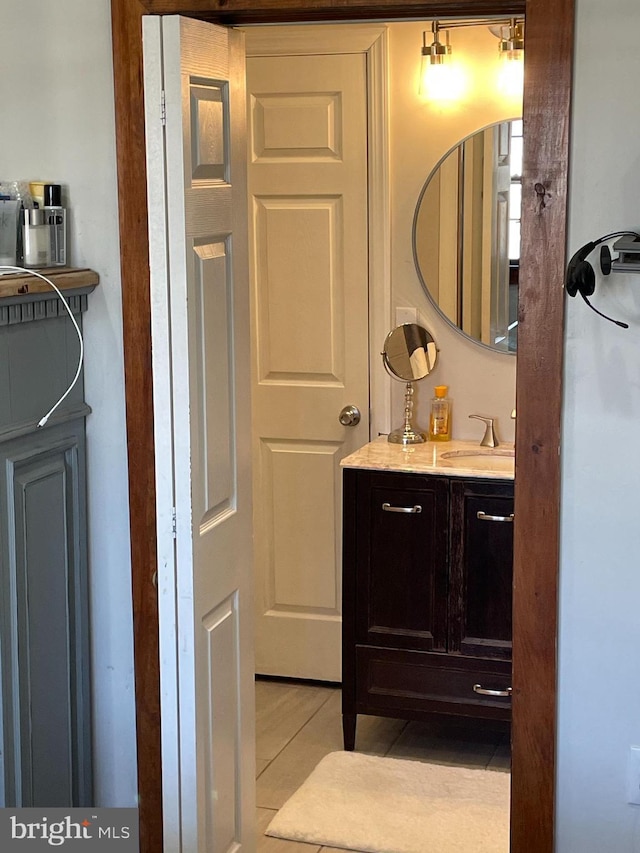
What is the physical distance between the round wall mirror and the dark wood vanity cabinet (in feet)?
2.12

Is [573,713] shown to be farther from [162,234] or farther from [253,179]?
[253,179]

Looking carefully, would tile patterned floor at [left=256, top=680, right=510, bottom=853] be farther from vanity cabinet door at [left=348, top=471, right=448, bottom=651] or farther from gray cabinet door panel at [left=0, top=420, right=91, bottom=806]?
gray cabinet door panel at [left=0, top=420, right=91, bottom=806]

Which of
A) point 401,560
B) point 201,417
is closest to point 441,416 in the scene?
point 401,560

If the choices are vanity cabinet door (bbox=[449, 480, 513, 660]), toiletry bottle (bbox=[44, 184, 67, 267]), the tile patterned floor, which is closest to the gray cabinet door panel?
toiletry bottle (bbox=[44, 184, 67, 267])

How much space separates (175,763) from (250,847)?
522mm

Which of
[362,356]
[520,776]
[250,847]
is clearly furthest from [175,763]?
[362,356]

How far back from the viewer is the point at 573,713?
7.58ft

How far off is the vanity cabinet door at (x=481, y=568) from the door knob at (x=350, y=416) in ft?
2.13

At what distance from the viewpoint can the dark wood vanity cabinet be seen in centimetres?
349

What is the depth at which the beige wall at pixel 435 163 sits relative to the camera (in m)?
3.73

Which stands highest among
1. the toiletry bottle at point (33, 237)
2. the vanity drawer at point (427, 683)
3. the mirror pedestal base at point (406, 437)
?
the toiletry bottle at point (33, 237)

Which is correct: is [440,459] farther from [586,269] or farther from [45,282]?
Result: [45,282]

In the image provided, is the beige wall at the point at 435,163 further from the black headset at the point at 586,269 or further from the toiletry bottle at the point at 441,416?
the black headset at the point at 586,269

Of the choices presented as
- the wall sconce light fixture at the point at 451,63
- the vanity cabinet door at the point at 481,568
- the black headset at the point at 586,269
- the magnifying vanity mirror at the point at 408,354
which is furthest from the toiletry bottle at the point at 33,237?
the wall sconce light fixture at the point at 451,63
